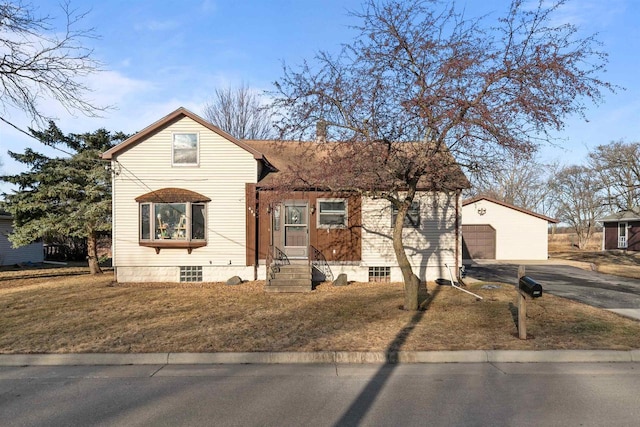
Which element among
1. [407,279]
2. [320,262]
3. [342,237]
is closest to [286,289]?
[320,262]

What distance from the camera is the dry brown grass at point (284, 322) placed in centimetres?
694

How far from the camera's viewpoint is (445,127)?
8938mm

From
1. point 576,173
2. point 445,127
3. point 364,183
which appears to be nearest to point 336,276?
point 364,183

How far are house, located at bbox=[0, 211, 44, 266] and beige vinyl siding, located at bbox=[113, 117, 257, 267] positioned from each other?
463 inches

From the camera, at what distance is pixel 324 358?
6352 mm

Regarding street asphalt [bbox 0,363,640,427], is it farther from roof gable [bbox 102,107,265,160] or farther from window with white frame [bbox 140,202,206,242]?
roof gable [bbox 102,107,265,160]

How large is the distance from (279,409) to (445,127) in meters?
6.51

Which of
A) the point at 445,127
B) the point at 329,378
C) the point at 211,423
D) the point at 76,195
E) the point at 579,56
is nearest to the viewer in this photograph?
the point at 211,423

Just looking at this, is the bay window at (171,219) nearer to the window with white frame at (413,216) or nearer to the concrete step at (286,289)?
the concrete step at (286,289)

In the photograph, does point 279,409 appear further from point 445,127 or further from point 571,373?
point 445,127

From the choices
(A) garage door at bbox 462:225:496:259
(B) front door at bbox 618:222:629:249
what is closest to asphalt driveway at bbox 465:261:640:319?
(A) garage door at bbox 462:225:496:259

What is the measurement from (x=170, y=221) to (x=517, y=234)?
69.4 feet

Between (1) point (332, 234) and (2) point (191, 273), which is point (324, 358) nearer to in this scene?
(1) point (332, 234)

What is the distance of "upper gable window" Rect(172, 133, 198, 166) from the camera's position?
1478 centimetres
